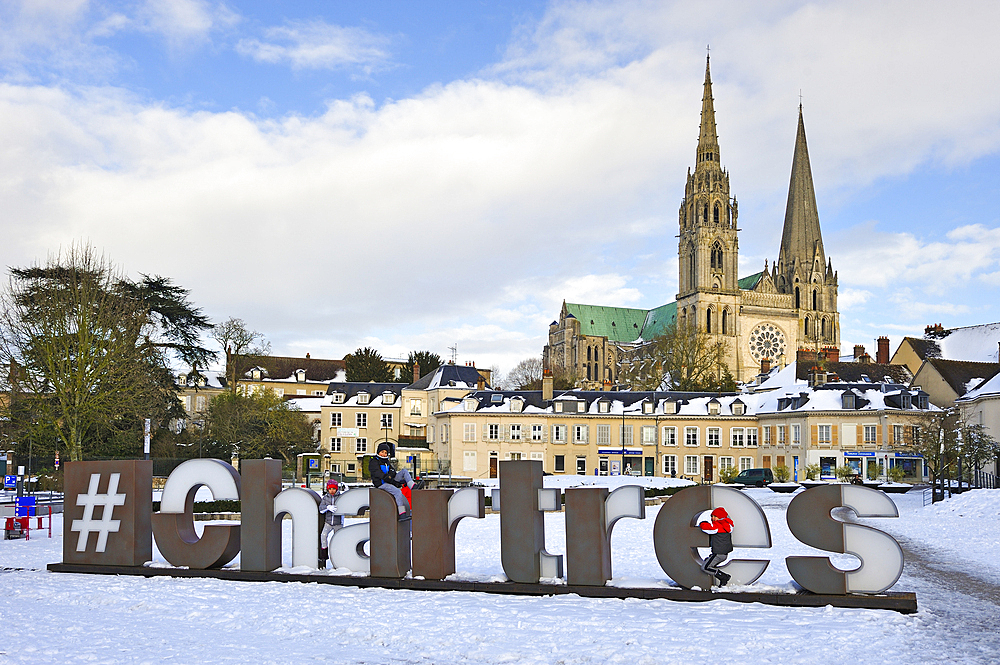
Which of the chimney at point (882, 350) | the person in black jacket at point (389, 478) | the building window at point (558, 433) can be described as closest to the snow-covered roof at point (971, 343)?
the chimney at point (882, 350)

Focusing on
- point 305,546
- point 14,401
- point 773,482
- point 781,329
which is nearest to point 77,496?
point 305,546

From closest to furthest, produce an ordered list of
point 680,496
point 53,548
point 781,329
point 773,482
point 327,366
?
point 680,496 → point 53,548 → point 773,482 → point 327,366 → point 781,329

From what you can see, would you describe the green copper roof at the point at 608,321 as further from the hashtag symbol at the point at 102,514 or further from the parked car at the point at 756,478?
the hashtag symbol at the point at 102,514

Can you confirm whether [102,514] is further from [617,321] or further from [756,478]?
[617,321]

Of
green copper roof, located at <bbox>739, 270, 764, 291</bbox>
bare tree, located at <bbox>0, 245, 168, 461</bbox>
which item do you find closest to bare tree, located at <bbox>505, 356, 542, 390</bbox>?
green copper roof, located at <bbox>739, 270, 764, 291</bbox>

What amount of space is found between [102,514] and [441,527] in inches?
257

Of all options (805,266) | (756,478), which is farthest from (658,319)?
(756,478)

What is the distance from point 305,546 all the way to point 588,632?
6.08 meters

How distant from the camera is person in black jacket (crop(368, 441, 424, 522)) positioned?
1494cm

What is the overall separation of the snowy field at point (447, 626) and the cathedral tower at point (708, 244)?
401 feet

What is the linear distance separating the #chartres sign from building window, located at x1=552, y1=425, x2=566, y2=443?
160 feet

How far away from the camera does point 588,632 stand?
36.2 ft

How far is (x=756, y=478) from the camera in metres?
54.9

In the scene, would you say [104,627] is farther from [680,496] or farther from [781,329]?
[781,329]
